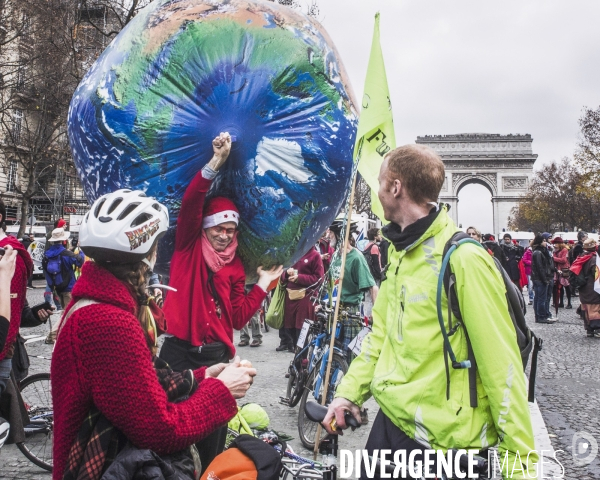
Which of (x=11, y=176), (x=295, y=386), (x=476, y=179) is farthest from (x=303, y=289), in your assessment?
(x=476, y=179)

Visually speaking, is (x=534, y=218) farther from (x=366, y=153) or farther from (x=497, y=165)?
(x=366, y=153)

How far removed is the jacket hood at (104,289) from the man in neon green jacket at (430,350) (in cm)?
92

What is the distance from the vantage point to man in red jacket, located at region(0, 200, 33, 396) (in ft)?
11.4

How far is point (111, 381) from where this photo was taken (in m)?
1.58

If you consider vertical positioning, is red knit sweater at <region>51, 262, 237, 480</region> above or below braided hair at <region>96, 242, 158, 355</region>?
below

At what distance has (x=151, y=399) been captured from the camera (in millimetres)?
1608

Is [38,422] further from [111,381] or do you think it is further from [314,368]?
[111,381]

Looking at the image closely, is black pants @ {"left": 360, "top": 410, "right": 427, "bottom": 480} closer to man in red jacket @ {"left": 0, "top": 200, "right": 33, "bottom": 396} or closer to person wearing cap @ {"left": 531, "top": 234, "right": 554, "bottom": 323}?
man in red jacket @ {"left": 0, "top": 200, "right": 33, "bottom": 396}

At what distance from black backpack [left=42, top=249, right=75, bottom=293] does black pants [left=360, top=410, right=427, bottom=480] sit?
828cm

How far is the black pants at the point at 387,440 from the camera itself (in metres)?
2.02

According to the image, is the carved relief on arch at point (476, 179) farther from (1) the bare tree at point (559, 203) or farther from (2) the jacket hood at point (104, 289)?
(2) the jacket hood at point (104, 289)

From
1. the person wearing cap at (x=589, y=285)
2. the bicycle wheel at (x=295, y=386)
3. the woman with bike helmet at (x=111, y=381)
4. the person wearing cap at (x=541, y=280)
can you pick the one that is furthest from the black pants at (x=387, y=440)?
the person wearing cap at (x=541, y=280)

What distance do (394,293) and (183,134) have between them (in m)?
1.29

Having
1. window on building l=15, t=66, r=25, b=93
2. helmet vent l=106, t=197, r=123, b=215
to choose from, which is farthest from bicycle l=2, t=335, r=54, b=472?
window on building l=15, t=66, r=25, b=93
